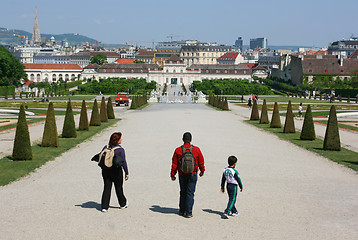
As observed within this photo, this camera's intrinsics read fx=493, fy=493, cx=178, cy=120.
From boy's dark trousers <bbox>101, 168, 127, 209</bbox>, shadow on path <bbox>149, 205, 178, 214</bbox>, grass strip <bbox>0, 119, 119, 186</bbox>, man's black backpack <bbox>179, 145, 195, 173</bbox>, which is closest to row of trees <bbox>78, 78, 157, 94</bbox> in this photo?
grass strip <bbox>0, 119, 119, 186</bbox>

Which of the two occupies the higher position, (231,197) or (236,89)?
(236,89)

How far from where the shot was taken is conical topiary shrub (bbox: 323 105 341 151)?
19.9 metres

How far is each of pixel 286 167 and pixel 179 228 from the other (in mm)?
7823

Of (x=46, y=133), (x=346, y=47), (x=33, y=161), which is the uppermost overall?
(x=346, y=47)

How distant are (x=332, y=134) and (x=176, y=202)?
34.8ft

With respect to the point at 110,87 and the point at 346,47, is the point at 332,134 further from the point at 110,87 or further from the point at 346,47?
the point at 346,47

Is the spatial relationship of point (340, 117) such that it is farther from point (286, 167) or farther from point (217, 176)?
point (217, 176)

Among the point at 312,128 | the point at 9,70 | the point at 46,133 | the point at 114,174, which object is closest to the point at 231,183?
the point at 114,174

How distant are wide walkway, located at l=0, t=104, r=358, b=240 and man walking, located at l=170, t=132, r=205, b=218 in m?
0.33

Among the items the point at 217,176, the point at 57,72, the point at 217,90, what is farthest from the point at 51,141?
the point at 57,72

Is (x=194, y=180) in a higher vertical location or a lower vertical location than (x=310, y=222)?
higher

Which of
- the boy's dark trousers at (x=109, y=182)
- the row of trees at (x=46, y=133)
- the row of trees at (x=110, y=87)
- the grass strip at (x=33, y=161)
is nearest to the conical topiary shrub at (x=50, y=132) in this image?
the row of trees at (x=46, y=133)

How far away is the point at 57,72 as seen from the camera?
15775 centimetres

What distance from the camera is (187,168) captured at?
32.5 feet
